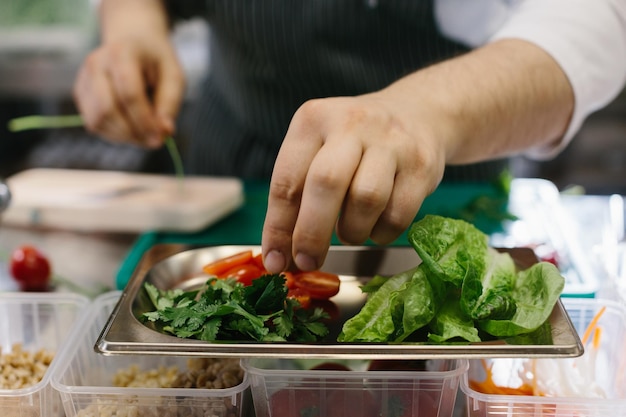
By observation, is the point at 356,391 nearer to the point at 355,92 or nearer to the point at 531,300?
the point at 531,300

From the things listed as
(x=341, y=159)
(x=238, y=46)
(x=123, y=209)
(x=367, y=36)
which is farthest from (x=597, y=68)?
(x=123, y=209)

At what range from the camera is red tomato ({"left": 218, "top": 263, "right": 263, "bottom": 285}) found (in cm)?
98

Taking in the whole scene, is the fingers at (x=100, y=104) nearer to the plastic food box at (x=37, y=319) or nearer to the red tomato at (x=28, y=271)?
the red tomato at (x=28, y=271)

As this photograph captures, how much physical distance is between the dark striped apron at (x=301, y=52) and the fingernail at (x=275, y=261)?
583 millimetres

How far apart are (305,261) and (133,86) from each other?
91 cm

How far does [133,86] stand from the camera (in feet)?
5.32

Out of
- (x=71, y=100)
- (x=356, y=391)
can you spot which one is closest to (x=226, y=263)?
(x=356, y=391)

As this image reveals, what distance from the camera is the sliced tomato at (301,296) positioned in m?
0.96

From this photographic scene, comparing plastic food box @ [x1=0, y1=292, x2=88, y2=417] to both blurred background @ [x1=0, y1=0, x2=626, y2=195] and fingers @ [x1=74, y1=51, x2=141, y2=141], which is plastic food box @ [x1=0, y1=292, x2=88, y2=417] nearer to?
fingers @ [x1=74, y1=51, x2=141, y2=141]

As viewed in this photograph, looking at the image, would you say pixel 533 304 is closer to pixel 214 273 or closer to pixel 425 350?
pixel 425 350

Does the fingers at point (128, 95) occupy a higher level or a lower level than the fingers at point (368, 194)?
lower

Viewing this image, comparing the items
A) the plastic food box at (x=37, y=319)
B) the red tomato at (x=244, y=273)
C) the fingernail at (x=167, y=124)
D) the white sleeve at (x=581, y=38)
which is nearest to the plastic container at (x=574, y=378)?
the red tomato at (x=244, y=273)

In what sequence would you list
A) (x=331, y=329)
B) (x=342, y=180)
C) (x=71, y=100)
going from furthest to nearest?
(x=71, y=100), (x=331, y=329), (x=342, y=180)

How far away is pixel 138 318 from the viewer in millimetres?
895
